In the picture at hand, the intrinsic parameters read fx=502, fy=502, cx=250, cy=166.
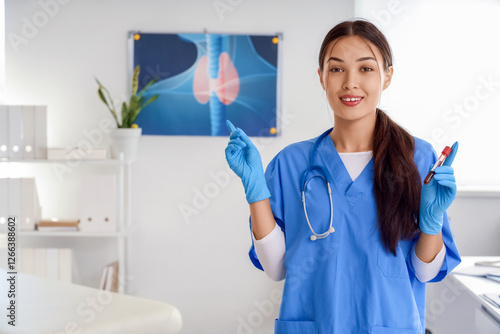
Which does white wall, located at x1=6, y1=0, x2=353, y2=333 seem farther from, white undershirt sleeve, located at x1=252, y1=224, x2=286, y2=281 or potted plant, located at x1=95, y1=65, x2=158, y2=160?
white undershirt sleeve, located at x1=252, y1=224, x2=286, y2=281

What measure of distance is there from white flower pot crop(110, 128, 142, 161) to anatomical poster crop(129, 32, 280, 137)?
22cm

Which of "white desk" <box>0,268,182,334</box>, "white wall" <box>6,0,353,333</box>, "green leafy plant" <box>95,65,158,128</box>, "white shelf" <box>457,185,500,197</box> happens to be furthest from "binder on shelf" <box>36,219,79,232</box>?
"white shelf" <box>457,185,500,197</box>

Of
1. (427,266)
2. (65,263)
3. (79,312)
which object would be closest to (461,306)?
(427,266)

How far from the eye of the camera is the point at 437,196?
3.44ft

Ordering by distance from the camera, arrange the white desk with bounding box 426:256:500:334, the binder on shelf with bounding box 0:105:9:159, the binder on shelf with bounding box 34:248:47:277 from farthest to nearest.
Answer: the binder on shelf with bounding box 34:248:47:277, the binder on shelf with bounding box 0:105:9:159, the white desk with bounding box 426:256:500:334

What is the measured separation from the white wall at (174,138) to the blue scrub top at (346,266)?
185cm

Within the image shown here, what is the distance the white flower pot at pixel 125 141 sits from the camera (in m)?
2.78

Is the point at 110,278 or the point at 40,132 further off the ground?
the point at 40,132

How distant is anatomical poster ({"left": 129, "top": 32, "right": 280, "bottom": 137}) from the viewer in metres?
2.96

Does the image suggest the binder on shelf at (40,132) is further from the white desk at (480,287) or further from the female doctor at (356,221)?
the white desk at (480,287)

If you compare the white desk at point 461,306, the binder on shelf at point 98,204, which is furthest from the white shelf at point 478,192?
the binder on shelf at point 98,204

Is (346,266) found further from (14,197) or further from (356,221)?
(14,197)

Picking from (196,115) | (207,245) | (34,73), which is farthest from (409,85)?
(34,73)

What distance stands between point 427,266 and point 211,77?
2.11 metres
